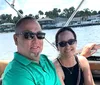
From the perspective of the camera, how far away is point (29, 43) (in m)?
1.66

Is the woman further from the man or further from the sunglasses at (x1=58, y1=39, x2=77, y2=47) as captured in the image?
the man

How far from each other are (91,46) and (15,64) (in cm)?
141

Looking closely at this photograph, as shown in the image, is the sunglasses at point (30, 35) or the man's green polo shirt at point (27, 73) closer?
the man's green polo shirt at point (27, 73)

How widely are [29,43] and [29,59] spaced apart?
9 centimetres

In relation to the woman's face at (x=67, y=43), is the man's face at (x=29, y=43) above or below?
above

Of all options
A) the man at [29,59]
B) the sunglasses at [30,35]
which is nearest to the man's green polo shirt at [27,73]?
the man at [29,59]

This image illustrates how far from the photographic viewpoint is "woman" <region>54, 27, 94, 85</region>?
2164mm

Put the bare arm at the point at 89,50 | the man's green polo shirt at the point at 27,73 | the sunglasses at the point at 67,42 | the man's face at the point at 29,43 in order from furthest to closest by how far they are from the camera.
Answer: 1. the bare arm at the point at 89,50
2. the sunglasses at the point at 67,42
3. the man's face at the point at 29,43
4. the man's green polo shirt at the point at 27,73

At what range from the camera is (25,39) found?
167 centimetres

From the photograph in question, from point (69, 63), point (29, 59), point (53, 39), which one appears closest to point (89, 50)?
point (69, 63)

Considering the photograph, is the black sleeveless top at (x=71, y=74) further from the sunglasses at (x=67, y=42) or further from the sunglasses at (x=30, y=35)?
the sunglasses at (x=30, y=35)

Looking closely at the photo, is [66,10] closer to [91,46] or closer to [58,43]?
[91,46]

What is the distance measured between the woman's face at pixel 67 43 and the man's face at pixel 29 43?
0.48 meters

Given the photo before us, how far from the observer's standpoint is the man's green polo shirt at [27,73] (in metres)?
1.50
